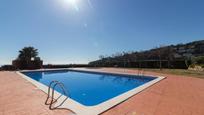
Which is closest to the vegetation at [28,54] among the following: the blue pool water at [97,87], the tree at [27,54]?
the tree at [27,54]

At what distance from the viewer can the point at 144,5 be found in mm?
16438

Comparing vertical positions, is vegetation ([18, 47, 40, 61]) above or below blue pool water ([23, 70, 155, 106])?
above

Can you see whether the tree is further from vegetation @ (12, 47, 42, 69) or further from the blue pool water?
the blue pool water

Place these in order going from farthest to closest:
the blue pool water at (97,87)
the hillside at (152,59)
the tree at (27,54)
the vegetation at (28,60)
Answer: the hillside at (152,59) < the tree at (27,54) < the vegetation at (28,60) < the blue pool water at (97,87)

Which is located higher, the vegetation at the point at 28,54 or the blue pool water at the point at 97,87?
the vegetation at the point at 28,54

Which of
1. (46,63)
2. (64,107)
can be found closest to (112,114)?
(64,107)

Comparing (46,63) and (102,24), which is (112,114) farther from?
(46,63)

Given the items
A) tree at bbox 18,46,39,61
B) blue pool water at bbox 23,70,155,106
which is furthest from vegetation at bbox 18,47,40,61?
blue pool water at bbox 23,70,155,106

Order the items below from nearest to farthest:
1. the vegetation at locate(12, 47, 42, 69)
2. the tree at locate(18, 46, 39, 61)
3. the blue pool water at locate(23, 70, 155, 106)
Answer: the blue pool water at locate(23, 70, 155, 106) < the vegetation at locate(12, 47, 42, 69) < the tree at locate(18, 46, 39, 61)

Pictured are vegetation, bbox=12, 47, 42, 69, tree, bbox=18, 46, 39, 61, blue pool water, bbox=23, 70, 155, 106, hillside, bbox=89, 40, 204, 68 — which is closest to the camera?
blue pool water, bbox=23, 70, 155, 106

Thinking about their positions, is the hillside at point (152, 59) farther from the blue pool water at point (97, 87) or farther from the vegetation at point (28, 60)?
the vegetation at point (28, 60)

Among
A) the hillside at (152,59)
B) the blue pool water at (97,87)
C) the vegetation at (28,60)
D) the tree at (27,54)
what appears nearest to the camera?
the blue pool water at (97,87)

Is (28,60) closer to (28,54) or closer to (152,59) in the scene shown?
(28,54)

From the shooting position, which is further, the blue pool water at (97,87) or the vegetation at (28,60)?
the vegetation at (28,60)
